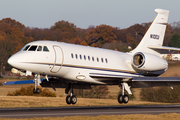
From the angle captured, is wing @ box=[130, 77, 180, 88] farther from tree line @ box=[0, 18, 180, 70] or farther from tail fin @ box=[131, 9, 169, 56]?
tree line @ box=[0, 18, 180, 70]

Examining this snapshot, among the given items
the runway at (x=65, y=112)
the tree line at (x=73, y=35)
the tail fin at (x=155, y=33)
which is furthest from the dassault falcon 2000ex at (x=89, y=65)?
the tree line at (x=73, y=35)

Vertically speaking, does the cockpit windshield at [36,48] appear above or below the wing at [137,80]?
above

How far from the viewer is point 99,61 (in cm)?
2734

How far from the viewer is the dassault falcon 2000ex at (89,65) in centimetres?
2416

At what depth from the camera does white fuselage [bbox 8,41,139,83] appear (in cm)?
2369

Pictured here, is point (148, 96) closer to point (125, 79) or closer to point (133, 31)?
point (125, 79)

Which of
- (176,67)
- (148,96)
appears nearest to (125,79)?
(176,67)

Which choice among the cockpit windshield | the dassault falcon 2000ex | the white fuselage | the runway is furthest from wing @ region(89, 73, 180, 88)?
the cockpit windshield

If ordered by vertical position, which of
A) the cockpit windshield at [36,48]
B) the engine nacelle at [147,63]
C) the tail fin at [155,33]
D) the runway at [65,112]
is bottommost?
the runway at [65,112]

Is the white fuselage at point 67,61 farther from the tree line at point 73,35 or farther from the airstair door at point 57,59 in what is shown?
the tree line at point 73,35

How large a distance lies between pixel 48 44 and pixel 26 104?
12987 millimetres

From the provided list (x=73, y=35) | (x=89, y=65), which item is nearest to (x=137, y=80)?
(x=89, y=65)

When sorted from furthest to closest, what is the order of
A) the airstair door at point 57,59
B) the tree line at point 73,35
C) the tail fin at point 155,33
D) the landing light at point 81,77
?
the tree line at point 73,35 → the tail fin at point 155,33 → the landing light at point 81,77 → the airstair door at point 57,59

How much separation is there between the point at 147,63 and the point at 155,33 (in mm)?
5688
